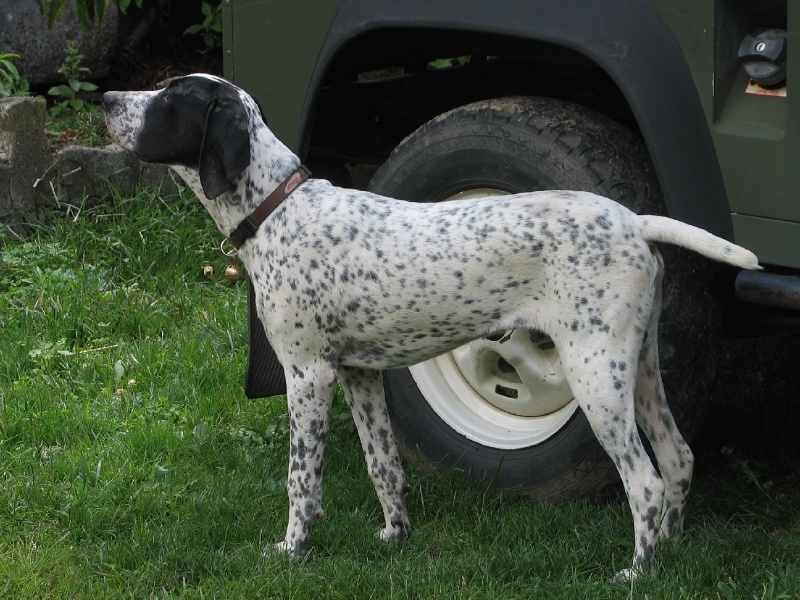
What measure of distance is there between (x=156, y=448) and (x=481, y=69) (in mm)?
1944

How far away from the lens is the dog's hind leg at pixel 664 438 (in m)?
3.30

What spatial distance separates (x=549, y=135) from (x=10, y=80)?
402 cm

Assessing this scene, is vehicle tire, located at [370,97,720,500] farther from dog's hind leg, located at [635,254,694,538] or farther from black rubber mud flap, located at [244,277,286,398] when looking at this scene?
black rubber mud flap, located at [244,277,286,398]

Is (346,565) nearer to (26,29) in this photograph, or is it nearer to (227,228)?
(227,228)

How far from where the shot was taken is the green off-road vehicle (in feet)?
9.83

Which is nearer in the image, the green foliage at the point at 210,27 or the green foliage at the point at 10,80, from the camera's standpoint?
the green foliage at the point at 10,80

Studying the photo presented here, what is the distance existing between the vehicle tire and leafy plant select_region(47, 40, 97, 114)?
11.8 feet

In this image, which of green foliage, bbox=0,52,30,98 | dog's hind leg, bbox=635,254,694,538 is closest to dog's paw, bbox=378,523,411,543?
dog's hind leg, bbox=635,254,694,538

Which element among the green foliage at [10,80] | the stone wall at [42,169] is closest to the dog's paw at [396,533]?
the stone wall at [42,169]

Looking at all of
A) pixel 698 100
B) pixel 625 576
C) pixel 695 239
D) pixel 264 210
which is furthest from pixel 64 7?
pixel 625 576

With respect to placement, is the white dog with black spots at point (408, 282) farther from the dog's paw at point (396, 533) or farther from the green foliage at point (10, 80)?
the green foliage at point (10, 80)

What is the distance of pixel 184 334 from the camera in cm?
507

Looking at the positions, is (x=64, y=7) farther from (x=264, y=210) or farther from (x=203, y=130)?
(x=264, y=210)

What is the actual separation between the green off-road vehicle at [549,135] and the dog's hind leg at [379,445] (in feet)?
1.16
